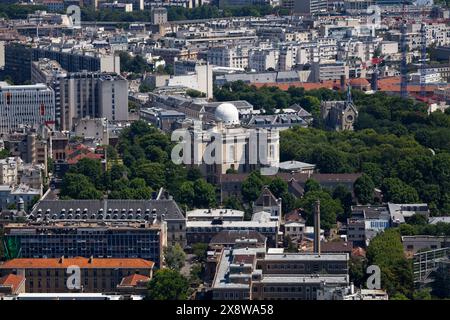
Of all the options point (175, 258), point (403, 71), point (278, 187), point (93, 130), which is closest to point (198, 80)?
point (403, 71)

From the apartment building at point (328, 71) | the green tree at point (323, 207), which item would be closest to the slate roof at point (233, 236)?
Answer: the green tree at point (323, 207)

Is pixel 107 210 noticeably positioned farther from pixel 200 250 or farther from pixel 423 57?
pixel 423 57

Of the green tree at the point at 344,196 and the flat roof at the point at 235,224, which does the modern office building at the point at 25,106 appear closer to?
the green tree at the point at 344,196

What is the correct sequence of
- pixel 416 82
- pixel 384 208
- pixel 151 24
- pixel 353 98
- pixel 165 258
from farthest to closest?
pixel 151 24
pixel 416 82
pixel 353 98
pixel 384 208
pixel 165 258
